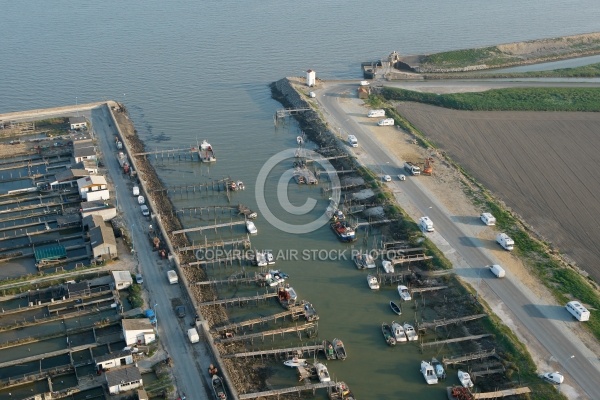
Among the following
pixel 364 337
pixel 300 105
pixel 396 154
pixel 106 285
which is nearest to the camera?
pixel 364 337

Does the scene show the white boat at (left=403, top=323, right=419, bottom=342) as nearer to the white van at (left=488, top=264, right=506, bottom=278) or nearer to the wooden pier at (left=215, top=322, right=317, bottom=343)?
the wooden pier at (left=215, top=322, right=317, bottom=343)

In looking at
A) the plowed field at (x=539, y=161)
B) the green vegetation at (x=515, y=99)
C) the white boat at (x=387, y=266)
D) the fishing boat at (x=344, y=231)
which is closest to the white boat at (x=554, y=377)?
the plowed field at (x=539, y=161)

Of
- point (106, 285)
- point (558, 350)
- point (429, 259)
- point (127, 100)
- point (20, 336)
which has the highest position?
point (127, 100)

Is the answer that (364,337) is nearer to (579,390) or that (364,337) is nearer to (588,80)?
(579,390)

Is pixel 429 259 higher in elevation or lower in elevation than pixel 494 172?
lower

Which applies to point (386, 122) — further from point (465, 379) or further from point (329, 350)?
point (465, 379)

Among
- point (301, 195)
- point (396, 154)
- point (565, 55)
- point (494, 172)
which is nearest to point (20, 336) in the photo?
point (301, 195)

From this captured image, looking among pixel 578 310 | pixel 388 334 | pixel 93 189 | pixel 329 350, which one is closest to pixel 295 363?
pixel 329 350
